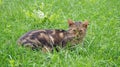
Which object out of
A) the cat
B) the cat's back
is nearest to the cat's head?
the cat

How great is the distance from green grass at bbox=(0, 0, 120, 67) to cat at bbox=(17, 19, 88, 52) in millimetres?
196

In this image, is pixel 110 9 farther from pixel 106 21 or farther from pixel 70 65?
pixel 70 65

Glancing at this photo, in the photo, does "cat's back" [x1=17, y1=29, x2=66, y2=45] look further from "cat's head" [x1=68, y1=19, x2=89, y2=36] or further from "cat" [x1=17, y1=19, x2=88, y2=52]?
"cat's head" [x1=68, y1=19, x2=89, y2=36]

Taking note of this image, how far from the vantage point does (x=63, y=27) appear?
7.48 meters

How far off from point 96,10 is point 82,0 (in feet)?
2.54

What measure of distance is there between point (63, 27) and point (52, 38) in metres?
1.15

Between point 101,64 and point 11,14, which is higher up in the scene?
point 11,14

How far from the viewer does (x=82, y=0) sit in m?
9.34

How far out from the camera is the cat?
6082 millimetres

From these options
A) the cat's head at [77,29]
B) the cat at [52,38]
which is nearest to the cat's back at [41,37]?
the cat at [52,38]

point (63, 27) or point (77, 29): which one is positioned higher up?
point (77, 29)

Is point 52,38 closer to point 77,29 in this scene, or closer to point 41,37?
point 41,37

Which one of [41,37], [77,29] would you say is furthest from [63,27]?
[41,37]

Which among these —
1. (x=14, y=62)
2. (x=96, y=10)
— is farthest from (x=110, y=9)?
(x=14, y=62)
